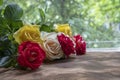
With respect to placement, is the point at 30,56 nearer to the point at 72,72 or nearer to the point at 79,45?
the point at 72,72

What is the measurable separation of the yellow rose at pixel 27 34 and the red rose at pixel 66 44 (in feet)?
0.26

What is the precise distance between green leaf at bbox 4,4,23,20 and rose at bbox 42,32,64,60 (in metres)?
A: 0.09

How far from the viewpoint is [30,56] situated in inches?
27.3

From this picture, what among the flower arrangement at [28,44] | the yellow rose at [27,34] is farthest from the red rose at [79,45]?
the yellow rose at [27,34]

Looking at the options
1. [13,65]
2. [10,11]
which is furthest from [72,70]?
[10,11]

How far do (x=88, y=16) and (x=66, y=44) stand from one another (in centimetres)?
130

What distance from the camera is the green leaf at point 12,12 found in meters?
0.83

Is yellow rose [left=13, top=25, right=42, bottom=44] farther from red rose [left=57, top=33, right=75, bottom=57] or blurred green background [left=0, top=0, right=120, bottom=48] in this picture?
blurred green background [left=0, top=0, right=120, bottom=48]

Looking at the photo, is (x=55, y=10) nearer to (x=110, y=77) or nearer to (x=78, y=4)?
(x=78, y=4)

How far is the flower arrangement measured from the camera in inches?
27.5

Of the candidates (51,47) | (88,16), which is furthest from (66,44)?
(88,16)

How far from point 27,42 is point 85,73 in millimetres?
178

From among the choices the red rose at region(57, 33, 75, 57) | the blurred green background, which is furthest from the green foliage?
the blurred green background

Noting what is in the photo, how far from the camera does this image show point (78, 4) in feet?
6.84
